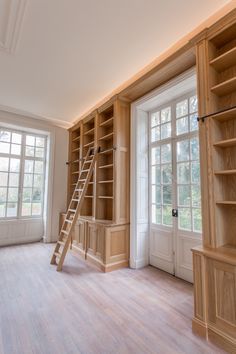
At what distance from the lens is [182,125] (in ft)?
10.3

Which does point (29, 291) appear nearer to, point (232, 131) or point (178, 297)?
point (178, 297)

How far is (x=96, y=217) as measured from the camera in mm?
3879

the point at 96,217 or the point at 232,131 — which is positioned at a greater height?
the point at 232,131

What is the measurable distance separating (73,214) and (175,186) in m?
2.36

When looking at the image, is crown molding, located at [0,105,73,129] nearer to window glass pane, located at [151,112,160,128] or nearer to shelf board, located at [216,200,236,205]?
window glass pane, located at [151,112,160,128]

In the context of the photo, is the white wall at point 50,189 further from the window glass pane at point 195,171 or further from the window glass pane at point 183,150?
the window glass pane at point 195,171

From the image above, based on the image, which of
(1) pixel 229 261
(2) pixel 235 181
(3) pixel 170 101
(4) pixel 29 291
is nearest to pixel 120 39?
(3) pixel 170 101

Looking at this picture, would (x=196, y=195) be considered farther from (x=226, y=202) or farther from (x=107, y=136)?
(x=107, y=136)

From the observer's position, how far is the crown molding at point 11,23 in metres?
2.06

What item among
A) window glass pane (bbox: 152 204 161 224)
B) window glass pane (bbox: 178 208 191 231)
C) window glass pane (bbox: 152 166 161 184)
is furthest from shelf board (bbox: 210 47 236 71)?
window glass pane (bbox: 152 204 161 224)

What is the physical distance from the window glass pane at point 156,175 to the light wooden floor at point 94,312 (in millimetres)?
1551

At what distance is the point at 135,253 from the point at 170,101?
2.71 m

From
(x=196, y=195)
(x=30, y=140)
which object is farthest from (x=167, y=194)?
(x=30, y=140)

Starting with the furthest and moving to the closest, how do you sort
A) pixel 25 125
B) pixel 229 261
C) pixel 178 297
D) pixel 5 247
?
pixel 25 125 → pixel 5 247 → pixel 178 297 → pixel 229 261
